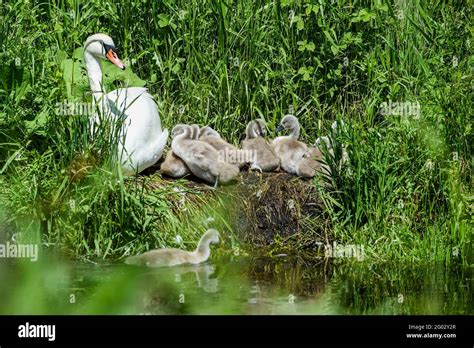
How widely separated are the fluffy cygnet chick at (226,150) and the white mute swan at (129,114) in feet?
1.19

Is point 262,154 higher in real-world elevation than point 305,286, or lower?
higher

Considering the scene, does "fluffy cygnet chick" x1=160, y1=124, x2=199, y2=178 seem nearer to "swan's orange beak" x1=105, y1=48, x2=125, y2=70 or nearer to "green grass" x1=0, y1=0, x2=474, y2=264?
"green grass" x1=0, y1=0, x2=474, y2=264

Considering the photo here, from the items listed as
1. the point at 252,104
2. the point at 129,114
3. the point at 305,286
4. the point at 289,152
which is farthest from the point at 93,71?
the point at 305,286

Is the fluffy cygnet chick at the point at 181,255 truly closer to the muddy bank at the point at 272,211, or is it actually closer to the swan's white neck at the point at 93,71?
the muddy bank at the point at 272,211

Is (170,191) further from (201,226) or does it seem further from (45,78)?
(45,78)

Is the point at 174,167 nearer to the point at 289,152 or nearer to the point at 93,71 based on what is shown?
the point at 289,152

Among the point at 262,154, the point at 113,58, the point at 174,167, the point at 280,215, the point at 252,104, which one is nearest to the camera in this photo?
the point at 280,215

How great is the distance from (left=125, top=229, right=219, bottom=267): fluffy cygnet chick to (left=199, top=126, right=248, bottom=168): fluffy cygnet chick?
92 centimetres

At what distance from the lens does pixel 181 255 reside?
6133mm

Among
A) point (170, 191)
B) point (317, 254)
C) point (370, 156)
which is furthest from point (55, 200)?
point (370, 156)

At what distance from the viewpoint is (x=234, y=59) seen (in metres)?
8.15

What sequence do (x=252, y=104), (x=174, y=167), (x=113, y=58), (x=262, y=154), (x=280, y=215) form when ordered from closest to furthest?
1. (x=280, y=215)
2. (x=174, y=167)
3. (x=262, y=154)
4. (x=113, y=58)
5. (x=252, y=104)

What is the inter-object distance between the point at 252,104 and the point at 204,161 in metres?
1.34

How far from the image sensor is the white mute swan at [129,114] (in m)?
6.85
